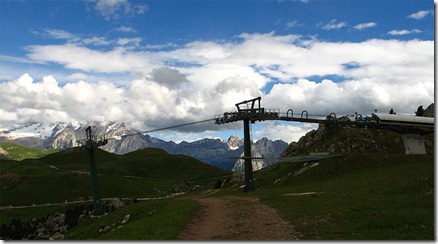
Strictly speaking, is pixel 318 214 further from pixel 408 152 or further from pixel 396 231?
pixel 408 152

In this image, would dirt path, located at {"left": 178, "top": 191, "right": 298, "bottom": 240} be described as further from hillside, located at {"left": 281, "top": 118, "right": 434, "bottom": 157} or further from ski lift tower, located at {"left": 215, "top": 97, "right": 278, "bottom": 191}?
hillside, located at {"left": 281, "top": 118, "right": 434, "bottom": 157}

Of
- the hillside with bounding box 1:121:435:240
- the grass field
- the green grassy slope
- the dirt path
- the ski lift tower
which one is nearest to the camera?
the green grassy slope

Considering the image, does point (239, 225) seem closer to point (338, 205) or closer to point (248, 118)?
point (338, 205)

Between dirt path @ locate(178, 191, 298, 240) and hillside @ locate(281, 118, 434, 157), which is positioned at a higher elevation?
hillside @ locate(281, 118, 434, 157)

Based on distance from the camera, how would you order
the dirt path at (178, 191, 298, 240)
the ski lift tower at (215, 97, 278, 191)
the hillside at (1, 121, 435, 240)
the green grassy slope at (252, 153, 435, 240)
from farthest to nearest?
the ski lift tower at (215, 97, 278, 191) → the dirt path at (178, 191, 298, 240) → the hillside at (1, 121, 435, 240) → the green grassy slope at (252, 153, 435, 240)

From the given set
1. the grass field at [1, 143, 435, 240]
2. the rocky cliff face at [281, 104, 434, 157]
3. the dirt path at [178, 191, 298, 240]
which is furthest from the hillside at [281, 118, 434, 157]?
the dirt path at [178, 191, 298, 240]

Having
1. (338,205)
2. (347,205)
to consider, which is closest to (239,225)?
(338,205)

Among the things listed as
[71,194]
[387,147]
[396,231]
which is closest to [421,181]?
[396,231]

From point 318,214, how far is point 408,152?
163 feet

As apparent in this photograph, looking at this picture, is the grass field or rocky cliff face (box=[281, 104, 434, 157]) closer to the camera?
the grass field

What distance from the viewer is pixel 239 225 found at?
29.9 m

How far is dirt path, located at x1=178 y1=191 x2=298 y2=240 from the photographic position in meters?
25.7

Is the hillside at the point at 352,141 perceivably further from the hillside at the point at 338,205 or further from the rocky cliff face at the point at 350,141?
the hillside at the point at 338,205

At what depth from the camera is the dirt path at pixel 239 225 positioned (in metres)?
25.7
